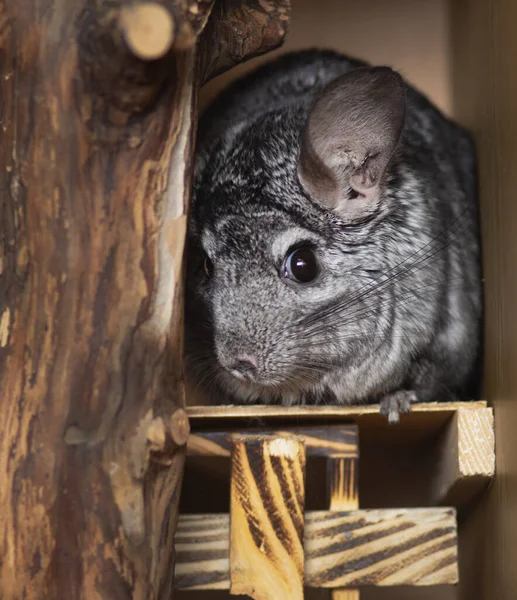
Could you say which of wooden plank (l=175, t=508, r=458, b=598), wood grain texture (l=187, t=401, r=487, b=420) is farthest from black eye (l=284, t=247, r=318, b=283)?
wooden plank (l=175, t=508, r=458, b=598)

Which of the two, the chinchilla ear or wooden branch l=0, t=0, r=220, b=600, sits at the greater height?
the chinchilla ear

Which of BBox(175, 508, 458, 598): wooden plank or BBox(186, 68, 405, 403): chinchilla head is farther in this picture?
BBox(186, 68, 405, 403): chinchilla head

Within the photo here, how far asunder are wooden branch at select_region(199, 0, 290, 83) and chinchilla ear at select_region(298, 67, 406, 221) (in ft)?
0.60

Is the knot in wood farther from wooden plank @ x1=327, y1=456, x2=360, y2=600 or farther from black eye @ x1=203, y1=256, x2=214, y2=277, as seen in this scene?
black eye @ x1=203, y1=256, x2=214, y2=277

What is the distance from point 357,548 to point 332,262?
1.95 feet

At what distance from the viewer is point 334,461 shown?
1784 millimetres

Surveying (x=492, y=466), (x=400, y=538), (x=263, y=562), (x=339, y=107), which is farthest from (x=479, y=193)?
(x=263, y=562)

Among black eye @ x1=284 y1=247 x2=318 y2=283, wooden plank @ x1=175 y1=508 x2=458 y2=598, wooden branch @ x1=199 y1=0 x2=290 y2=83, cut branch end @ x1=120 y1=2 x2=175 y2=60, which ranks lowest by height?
wooden plank @ x1=175 y1=508 x2=458 y2=598

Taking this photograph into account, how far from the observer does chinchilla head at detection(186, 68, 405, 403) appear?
6.24 feet

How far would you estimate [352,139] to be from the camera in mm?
1968

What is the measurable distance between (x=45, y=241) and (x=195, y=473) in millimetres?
911

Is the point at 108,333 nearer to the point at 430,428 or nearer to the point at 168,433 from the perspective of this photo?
the point at 168,433

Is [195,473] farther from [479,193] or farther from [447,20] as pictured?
[447,20]

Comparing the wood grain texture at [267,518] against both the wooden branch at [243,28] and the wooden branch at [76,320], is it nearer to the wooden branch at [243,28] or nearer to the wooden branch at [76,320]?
the wooden branch at [76,320]
